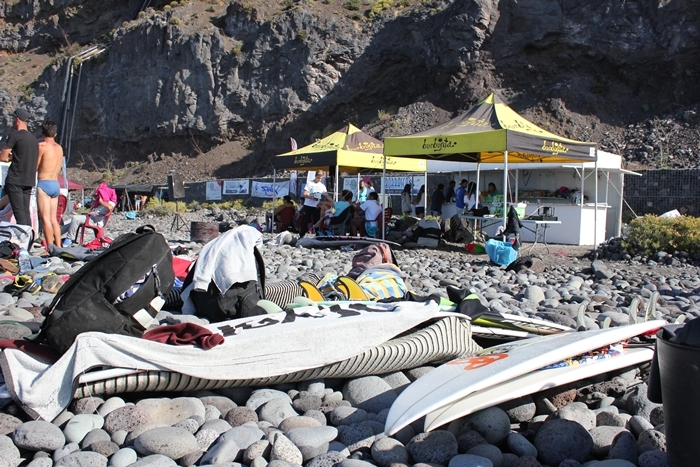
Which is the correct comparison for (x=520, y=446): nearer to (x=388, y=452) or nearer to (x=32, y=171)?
(x=388, y=452)

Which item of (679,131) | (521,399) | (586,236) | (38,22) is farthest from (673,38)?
(38,22)

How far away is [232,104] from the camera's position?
39.2 metres

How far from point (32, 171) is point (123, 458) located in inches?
232

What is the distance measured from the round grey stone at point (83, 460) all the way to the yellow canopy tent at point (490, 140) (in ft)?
27.7

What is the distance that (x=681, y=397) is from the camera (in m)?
1.75

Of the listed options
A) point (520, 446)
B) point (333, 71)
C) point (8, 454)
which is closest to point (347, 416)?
point (520, 446)

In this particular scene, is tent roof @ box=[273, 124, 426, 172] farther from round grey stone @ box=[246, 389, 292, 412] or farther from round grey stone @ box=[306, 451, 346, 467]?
round grey stone @ box=[306, 451, 346, 467]

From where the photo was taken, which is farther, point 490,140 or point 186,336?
point 490,140

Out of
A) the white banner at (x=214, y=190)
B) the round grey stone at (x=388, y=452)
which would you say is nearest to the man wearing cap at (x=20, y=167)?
the round grey stone at (x=388, y=452)

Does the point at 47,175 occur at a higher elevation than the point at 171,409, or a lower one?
higher

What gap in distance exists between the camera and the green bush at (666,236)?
9555 mm

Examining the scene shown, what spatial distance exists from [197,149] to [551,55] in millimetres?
22765

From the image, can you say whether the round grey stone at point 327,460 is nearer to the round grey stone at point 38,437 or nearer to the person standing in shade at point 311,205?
the round grey stone at point 38,437

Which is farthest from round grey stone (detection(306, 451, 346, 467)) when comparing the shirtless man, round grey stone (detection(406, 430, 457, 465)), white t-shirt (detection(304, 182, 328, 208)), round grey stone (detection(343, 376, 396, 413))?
white t-shirt (detection(304, 182, 328, 208))
